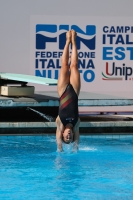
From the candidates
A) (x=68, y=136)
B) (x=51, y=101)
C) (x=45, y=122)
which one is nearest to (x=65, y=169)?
(x=68, y=136)

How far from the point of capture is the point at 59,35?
10.9 meters

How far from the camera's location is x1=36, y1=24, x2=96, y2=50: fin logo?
428 inches

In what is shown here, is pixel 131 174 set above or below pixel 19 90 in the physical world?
below

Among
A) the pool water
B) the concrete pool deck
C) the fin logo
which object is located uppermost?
the fin logo

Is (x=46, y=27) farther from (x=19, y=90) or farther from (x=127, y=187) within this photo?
(x=127, y=187)

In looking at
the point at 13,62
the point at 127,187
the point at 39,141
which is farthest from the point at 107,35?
the point at 127,187

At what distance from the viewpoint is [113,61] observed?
11.2 m

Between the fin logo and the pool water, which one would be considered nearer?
the pool water

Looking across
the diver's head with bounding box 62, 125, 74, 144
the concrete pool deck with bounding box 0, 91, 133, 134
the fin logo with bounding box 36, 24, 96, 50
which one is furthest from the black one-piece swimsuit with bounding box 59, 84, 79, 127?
the fin logo with bounding box 36, 24, 96, 50

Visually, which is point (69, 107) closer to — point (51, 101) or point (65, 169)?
point (65, 169)

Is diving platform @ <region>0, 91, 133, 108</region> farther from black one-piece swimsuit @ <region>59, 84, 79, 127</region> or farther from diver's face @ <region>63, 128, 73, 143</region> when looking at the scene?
diver's face @ <region>63, 128, 73, 143</region>

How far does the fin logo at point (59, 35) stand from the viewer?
1086 centimetres

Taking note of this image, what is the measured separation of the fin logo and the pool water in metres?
2.72

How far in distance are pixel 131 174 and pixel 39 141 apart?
249 centimetres
